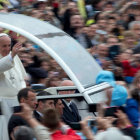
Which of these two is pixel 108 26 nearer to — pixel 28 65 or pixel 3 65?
pixel 28 65

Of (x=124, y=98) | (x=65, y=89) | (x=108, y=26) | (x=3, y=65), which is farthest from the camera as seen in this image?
(x=108, y=26)

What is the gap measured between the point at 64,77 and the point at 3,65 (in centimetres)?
221

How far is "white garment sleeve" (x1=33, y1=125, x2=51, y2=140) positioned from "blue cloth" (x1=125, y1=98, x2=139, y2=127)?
4.85ft

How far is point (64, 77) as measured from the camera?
10.3 m

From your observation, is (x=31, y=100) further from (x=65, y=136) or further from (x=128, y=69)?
(x=128, y=69)

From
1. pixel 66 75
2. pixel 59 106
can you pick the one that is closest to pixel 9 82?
pixel 59 106

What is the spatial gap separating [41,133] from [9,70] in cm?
280

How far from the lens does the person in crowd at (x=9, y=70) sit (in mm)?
8203

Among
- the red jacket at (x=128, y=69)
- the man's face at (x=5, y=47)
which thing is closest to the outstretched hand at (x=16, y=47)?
the man's face at (x=5, y=47)

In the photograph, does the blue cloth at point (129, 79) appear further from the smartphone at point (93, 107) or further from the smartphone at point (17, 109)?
the smartphone at point (17, 109)

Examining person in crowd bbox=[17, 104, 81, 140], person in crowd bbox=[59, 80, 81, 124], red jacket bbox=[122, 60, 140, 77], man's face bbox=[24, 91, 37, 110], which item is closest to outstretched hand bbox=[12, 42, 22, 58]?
man's face bbox=[24, 91, 37, 110]

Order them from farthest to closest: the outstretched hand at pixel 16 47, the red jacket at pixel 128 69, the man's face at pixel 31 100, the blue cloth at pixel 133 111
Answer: the red jacket at pixel 128 69 < the outstretched hand at pixel 16 47 < the man's face at pixel 31 100 < the blue cloth at pixel 133 111

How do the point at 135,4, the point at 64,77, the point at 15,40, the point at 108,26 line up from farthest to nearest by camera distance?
1. the point at 135,4
2. the point at 108,26
3. the point at 15,40
4. the point at 64,77

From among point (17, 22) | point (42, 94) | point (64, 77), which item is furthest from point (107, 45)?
point (42, 94)
